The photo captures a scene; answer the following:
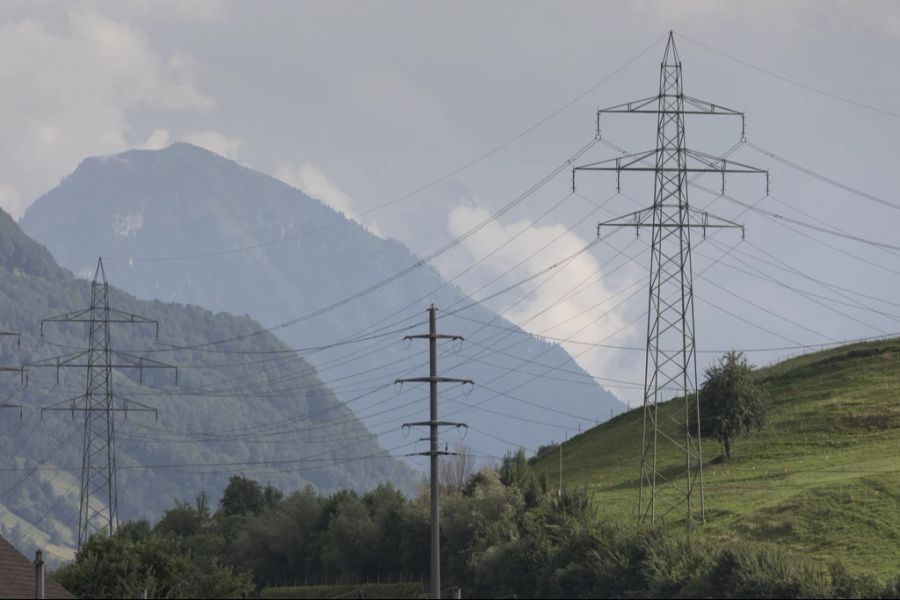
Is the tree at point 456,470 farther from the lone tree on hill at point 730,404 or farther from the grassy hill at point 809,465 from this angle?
the lone tree on hill at point 730,404

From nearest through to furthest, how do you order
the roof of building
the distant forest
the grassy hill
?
the roof of building
the distant forest
the grassy hill

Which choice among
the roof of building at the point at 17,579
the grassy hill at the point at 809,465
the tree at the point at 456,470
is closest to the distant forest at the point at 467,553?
the tree at the point at 456,470

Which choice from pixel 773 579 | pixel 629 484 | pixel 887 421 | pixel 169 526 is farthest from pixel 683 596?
pixel 169 526

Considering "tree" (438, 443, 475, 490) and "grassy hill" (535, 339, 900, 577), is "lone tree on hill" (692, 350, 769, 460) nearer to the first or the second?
"grassy hill" (535, 339, 900, 577)

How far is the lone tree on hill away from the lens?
135625 millimetres

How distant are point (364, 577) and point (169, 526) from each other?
41590 mm

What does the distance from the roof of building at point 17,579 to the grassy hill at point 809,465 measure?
48421mm

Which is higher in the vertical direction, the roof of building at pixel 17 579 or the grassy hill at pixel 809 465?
the grassy hill at pixel 809 465

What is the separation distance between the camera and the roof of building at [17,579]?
58.6m

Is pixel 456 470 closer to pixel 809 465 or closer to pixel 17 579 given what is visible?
pixel 809 465

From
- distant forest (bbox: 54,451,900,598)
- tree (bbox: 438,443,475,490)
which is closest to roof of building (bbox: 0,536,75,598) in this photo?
distant forest (bbox: 54,451,900,598)

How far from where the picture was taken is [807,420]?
141875mm

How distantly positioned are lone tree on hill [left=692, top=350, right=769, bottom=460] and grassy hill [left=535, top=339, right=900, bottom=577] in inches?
91.9

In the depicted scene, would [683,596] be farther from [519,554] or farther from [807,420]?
[807,420]
